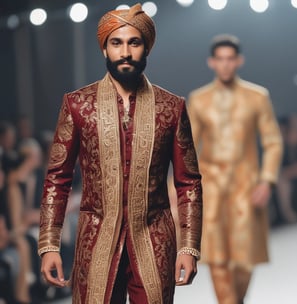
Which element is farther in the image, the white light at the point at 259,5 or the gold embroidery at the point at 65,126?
the white light at the point at 259,5

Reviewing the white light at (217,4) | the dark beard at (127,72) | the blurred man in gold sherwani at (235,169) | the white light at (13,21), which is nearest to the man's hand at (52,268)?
the dark beard at (127,72)

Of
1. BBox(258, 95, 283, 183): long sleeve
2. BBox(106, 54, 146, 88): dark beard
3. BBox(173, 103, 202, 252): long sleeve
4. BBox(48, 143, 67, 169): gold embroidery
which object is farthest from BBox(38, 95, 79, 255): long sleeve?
BBox(258, 95, 283, 183): long sleeve

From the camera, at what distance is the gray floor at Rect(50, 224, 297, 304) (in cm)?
617

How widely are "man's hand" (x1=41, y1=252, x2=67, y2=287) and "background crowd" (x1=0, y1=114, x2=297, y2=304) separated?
271 cm

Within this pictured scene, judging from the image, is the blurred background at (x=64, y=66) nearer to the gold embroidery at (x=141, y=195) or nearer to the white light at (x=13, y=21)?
the white light at (x=13, y=21)

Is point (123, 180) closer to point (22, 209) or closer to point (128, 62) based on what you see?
point (128, 62)

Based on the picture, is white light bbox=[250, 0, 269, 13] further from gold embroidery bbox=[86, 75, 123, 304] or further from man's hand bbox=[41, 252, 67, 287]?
man's hand bbox=[41, 252, 67, 287]

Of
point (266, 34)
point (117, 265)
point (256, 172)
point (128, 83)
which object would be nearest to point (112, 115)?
point (128, 83)

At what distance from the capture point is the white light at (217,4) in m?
6.21

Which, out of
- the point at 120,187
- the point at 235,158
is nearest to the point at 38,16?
the point at 235,158

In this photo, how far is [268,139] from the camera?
5926mm

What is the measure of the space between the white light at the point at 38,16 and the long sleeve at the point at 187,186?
2.98 m

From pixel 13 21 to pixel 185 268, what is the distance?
317 centimetres

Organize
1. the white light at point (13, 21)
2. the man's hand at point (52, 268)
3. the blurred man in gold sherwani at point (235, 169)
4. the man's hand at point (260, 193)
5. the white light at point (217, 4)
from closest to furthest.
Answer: the man's hand at point (52, 268) → the blurred man in gold sherwani at point (235, 169) → the man's hand at point (260, 193) → the white light at point (13, 21) → the white light at point (217, 4)
